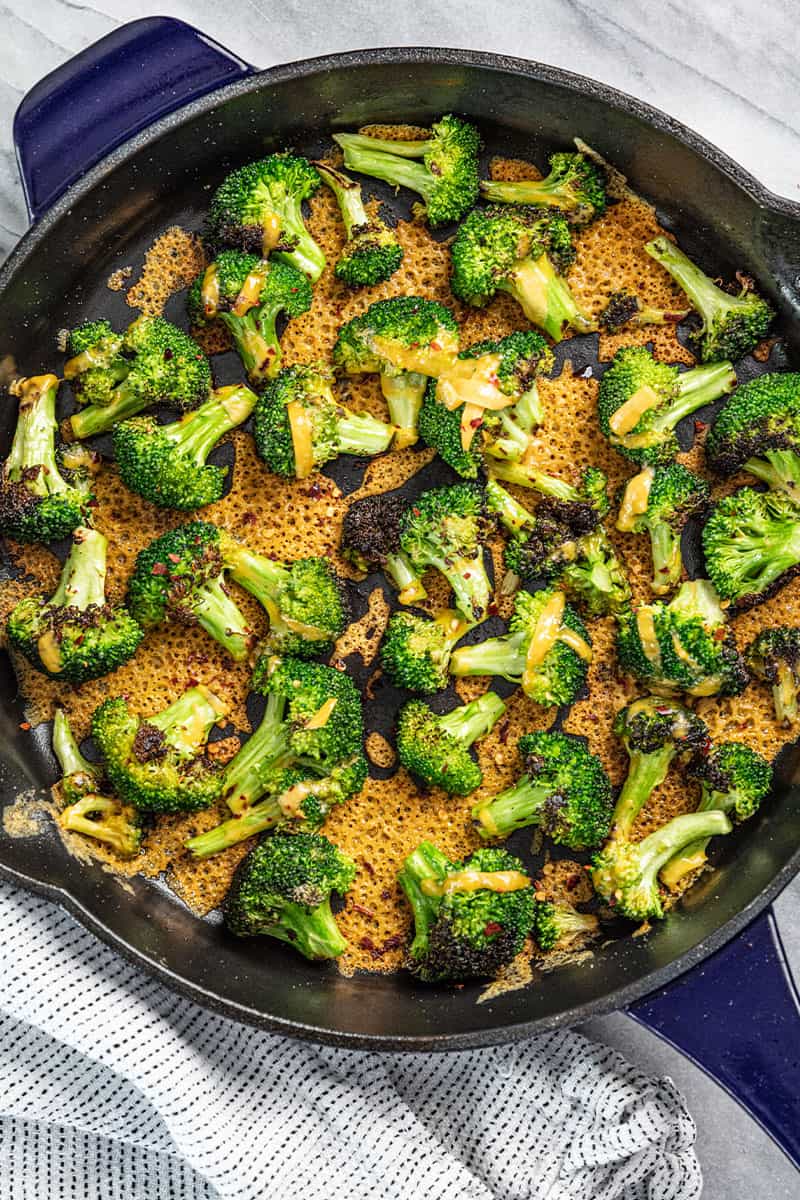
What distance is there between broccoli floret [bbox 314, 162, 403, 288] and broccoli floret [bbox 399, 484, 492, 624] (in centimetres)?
61

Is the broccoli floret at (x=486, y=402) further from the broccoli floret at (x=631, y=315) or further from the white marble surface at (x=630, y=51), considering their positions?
the white marble surface at (x=630, y=51)

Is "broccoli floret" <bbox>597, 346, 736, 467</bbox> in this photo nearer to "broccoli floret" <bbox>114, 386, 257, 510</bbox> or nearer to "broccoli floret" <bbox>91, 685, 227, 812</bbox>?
"broccoli floret" <bbox>114, 386, 257, 510</bbox>

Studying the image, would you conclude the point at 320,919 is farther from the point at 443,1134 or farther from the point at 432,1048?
the point at 443,1134

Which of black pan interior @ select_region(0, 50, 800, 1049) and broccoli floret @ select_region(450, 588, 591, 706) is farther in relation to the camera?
broccoli floret @ select_region(450, 588, 591, 706)

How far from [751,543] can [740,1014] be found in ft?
4.03

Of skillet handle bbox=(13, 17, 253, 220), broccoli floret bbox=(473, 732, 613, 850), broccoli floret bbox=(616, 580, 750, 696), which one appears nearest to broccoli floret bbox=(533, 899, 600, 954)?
broccoli floret bbox=(473, 732, 613, 850)

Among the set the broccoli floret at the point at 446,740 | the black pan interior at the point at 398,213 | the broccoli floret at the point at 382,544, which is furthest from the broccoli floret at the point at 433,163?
the broccoli floret at the point at 446,740

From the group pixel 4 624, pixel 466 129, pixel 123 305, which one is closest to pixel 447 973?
pixel 4 624

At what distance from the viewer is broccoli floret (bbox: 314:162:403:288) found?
3029 mm

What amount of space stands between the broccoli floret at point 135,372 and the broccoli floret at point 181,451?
0.05 m

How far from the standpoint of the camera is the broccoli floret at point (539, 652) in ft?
9.77

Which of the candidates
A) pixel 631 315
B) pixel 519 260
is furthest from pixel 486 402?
pixel 631 315

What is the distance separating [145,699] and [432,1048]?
1176mm

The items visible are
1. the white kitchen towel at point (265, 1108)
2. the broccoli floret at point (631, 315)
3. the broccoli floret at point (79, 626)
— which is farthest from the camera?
the broccoli floret at point (631, 315)
